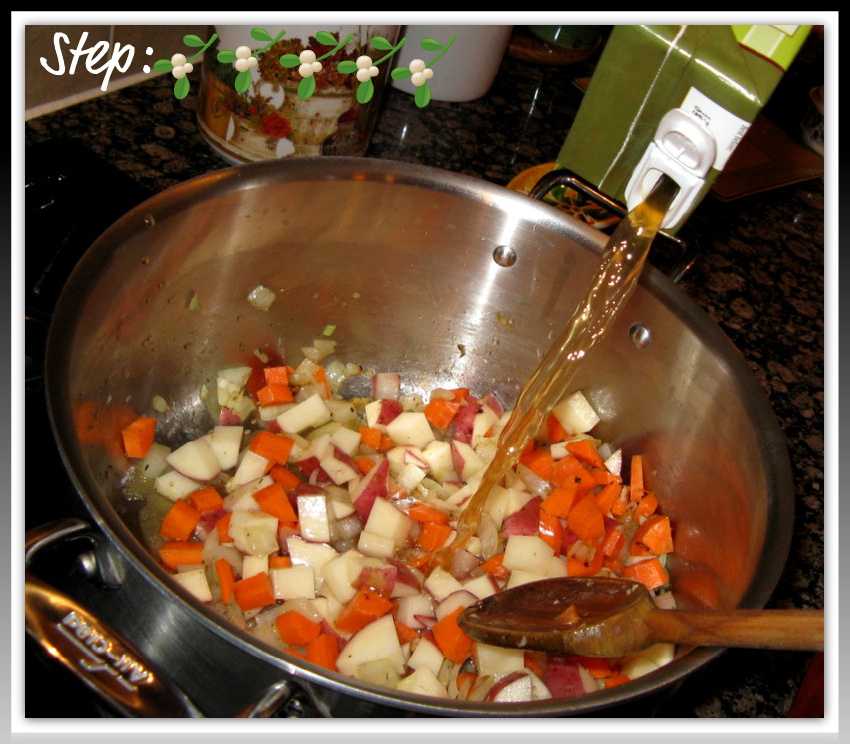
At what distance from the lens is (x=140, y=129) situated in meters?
1.39

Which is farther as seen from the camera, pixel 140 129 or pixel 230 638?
pixel 140 129

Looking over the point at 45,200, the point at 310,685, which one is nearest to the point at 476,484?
the point at 310,685

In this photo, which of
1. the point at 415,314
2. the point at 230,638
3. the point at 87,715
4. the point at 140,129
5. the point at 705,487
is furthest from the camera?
the point at 140,129

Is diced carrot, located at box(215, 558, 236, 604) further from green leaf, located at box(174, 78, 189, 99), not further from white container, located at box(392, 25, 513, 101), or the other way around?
white container, located at box(392, 25, 513, 101)

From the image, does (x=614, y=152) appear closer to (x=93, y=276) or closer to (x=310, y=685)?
(x=93, y=276)

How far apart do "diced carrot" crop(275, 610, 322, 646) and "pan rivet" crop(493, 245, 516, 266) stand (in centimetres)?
57

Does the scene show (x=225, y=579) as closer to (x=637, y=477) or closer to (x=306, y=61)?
(x=637, y=477)

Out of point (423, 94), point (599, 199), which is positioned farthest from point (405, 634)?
point (423, 94)

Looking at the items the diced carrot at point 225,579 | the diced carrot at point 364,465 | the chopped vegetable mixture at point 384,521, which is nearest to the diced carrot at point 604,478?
the chopped vegetable mixture at point 384,521

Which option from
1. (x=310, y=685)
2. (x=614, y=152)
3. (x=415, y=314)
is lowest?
(x=415, y=314)

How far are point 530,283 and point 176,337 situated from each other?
0.52m

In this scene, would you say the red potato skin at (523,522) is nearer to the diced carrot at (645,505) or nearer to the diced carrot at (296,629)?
the diced carrot at (645,505)

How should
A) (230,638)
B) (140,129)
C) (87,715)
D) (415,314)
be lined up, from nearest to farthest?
1. (230,638)
2. (87,715)
3. (415,314)
4. (140,129)

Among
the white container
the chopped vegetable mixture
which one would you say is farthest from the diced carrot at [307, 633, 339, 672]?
the white container
